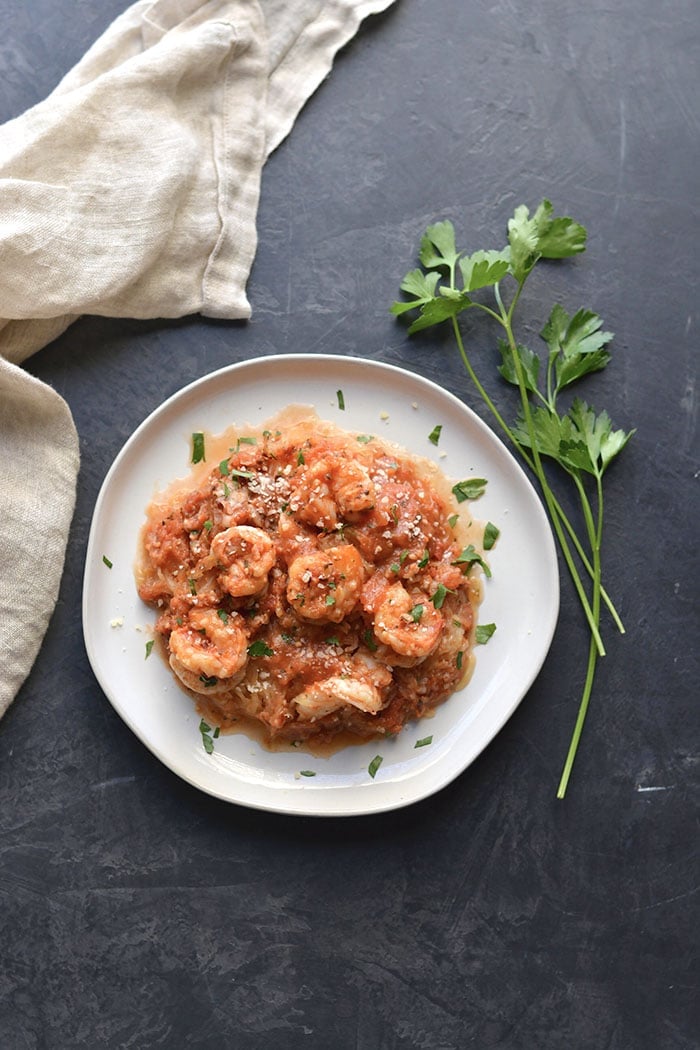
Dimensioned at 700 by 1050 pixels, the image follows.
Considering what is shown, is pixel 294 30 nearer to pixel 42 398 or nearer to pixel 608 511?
pixel 42 398

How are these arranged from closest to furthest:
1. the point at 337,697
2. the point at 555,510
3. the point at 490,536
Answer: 1. the point at 337,697
2. the point at 490,536
3. the point at 555,510

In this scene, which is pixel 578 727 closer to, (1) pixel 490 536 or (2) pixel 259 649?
(1) pixel 490 536

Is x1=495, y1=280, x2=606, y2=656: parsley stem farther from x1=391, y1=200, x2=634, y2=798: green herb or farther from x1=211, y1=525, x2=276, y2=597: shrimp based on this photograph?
x1=211, y1=525, x2=276, y2=597: shrimp

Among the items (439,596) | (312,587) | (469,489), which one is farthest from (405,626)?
(469,489)

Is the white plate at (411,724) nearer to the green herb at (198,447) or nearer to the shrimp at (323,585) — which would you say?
the green herb at (198,447)

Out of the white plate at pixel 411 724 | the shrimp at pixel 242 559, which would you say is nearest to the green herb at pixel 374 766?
the white plate at pixel 411 724

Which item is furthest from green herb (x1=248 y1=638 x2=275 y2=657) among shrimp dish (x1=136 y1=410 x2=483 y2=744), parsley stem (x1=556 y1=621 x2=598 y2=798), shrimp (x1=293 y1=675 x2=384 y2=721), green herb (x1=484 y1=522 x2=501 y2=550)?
parsley stem (x1=556 y1=621 x2=598 y2=798)

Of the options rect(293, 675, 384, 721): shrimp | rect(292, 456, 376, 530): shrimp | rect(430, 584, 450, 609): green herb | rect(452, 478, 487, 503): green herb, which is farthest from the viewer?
rect(452, 478, 487, 503): green herb

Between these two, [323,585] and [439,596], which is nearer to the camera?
[323,585]
